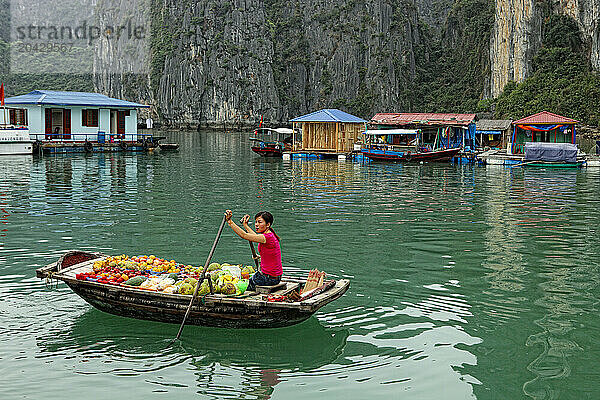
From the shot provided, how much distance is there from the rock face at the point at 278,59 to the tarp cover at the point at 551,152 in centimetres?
11159

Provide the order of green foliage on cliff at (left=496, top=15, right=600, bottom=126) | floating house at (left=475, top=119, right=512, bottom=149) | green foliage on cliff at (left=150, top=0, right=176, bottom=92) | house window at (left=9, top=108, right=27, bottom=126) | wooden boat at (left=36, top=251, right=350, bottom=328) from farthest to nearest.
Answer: green foliage on cliff at (left=150, top=0, right=176, bottom=92) → green foliage on cliff at (left=496, top=15, right=600, bottom=126) → floating house at (left=475, top=119, right=512, bottom=149) → house window at (left=9, top=108, right=27, bottom=126) → wooden boat at (left=36, top=251, right=350, bottom=328)

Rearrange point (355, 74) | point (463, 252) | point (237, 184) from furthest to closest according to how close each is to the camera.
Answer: point (355, 74) → point (237, 184) → point (463, 252)

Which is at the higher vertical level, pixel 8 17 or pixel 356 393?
pixel 8 17

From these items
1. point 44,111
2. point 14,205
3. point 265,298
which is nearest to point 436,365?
point 265,298

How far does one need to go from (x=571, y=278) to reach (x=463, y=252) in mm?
3110

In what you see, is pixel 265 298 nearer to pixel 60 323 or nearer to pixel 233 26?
pixel 60 323

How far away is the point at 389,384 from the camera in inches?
342

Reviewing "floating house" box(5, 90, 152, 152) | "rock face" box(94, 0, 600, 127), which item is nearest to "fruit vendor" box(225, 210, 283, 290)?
"floating house" box(5, 90, 152, 152)

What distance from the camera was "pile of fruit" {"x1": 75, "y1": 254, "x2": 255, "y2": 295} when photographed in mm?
10203

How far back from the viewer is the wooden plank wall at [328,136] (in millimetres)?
54781

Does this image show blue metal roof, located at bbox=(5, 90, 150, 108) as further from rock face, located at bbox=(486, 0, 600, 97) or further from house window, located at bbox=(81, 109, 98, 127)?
rock face, located at bbox=(486, 0, 600, 97)

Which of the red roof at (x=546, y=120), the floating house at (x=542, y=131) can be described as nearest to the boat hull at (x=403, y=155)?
the floating house at (x=542, y=131)

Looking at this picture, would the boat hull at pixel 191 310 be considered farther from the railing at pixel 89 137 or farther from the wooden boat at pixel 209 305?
the railing at pixel 89 137

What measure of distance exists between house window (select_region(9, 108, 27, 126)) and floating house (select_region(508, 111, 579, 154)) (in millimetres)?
40193
